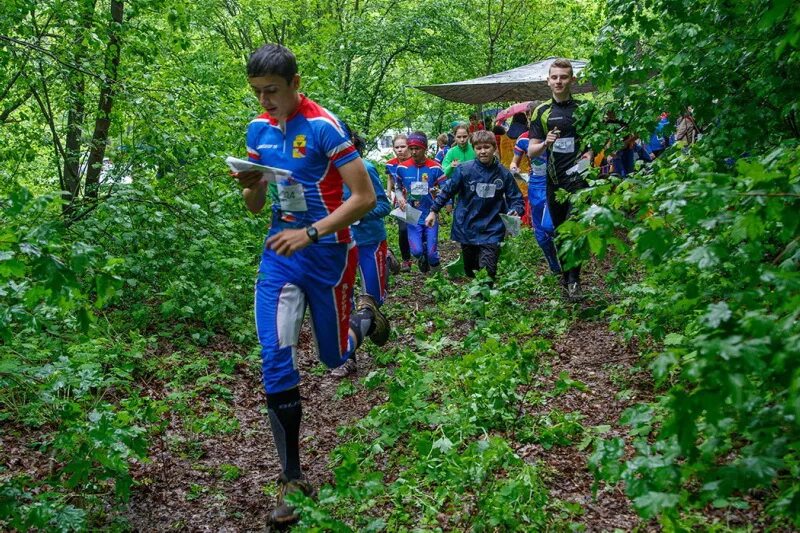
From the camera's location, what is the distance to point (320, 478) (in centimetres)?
431

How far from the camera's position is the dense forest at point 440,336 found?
2250mm

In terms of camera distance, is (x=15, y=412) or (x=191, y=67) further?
(x=191, y=67)

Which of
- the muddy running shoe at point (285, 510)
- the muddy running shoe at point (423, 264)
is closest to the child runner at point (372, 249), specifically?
the muddy running shoe at point (285, 510)

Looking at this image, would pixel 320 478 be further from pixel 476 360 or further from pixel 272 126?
pixel 272 126

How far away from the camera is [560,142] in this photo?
284 inches

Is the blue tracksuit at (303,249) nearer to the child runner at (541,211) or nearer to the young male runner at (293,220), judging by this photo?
the young male runner at (293,220)

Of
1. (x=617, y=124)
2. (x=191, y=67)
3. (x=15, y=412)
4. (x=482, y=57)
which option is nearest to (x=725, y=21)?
(x=617, y=124)

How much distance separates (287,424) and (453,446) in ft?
2.85

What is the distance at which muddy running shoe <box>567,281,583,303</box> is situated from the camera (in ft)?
24.0

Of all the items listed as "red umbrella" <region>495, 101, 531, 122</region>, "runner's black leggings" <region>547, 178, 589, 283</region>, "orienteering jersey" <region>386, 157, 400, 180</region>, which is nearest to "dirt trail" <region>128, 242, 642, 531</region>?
"runner's black leggings" <region>547, 178, 589, 283</region>

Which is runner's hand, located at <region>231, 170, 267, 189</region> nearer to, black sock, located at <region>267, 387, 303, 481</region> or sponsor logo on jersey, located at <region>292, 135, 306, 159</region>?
sponsor logo on jersey, located at <region>292, 135, 306, 159</region>

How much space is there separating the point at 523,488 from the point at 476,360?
5.52 feet

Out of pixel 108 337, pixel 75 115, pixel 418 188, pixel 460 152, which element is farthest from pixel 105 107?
pixel 460 152

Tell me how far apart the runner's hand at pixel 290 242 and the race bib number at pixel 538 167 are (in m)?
4.62
